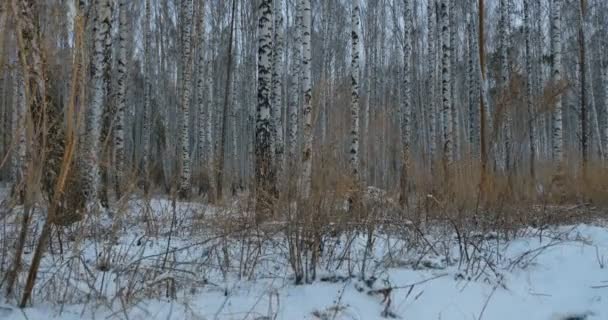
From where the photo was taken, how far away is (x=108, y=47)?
7941 millimetres

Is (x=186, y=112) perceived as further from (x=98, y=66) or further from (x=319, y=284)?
(x=319, y=284)

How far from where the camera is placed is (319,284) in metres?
2.83

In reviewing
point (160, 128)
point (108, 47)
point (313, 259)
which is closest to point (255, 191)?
point (313, 259)

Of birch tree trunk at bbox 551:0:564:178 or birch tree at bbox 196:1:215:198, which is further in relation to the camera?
birch tree at bbox 196:1:215:198

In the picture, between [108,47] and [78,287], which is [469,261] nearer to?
[78,287]

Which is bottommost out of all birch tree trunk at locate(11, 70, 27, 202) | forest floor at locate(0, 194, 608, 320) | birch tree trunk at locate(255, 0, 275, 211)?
forest floor at locate(0, 194, 608, 320)

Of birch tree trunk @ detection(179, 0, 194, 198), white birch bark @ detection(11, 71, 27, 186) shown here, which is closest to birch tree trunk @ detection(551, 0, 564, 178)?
birch tree trunk @ detection(179, 0, 194, 198)

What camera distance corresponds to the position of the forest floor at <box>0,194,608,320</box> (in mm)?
2377

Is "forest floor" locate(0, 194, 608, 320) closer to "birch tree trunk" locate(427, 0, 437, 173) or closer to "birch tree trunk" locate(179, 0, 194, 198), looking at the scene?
"birch tree trunk" locate(179, 0, 194, 198)

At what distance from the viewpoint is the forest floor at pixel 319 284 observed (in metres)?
2.38

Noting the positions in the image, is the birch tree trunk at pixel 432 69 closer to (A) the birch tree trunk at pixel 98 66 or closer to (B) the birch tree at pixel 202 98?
(B) the birch tree at pixel 202 98

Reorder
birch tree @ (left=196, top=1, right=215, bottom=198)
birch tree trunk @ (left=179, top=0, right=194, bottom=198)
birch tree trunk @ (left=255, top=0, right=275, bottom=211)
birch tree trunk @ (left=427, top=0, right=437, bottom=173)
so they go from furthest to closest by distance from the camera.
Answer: birch tree trunk @ (left=427, top=0, right=437, bottom=173) → birch tree @ (left=196, top=1, right=215, bottom=198) → birch tree trunk @ (left=179, top=0, right=194, bottom=198) → birch tree trunk @ (left=255, top=0, right=275, bottom=211)

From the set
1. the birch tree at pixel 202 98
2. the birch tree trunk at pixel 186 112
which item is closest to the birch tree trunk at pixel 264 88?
the birch tree trunk at pixel 186 112

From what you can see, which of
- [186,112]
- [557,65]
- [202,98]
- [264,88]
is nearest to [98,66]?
[264,88]
